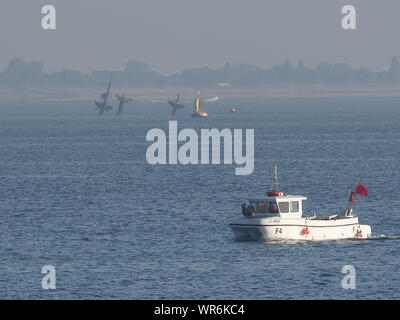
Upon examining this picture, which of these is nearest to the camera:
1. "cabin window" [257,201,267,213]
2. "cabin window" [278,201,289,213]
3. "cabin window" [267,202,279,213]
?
"cabin window" [267,202,279,213]

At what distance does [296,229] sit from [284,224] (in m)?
1.13

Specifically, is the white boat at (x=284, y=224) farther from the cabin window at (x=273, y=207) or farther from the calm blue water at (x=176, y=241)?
the calm blue water at (x=176, y=241)

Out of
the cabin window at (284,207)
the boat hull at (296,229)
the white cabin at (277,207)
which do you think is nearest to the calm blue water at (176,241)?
the boat hull at (296,229)

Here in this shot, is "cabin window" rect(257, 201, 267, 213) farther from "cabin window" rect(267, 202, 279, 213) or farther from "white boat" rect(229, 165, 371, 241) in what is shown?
"cabin window" rect(267, 202, 279, 213)

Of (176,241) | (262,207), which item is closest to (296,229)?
(262,207)

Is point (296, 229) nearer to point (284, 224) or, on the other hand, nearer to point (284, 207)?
point (284, 224)

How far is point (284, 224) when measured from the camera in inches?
2817

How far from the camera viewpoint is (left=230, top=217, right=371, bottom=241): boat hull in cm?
7162

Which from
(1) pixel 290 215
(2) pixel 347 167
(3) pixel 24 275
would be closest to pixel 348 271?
(1) pixel 290 215

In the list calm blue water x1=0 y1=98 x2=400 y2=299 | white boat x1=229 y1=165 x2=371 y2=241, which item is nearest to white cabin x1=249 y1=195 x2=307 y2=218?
white boat x1=229 y1=165 x2=371 y2=241

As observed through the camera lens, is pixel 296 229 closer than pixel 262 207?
Yes

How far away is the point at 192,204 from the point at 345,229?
3443cm

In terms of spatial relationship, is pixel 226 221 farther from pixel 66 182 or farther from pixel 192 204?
pixel 66 182
